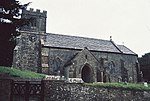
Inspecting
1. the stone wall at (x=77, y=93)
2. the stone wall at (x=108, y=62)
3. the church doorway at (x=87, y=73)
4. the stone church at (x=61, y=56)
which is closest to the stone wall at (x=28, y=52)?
the stone church at (x=61, y=56)

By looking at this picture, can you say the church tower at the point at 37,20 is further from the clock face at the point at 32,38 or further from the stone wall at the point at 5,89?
the stone wall at the point at 5,89

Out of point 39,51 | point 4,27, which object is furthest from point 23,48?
point 4,27

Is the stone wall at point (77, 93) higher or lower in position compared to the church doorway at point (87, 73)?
lower

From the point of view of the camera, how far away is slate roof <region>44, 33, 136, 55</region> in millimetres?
Result: 40625

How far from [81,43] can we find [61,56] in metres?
6.09

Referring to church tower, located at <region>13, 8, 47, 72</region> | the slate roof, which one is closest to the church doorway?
the slate roof

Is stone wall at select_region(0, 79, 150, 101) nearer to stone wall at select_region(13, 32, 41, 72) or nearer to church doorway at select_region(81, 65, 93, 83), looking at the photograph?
church doorway at select_region(81, 65, 93, 83)

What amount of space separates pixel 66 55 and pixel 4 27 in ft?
77.8

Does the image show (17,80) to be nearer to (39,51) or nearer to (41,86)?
(41,86)

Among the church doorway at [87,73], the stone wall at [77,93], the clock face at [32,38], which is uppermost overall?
the clock face at [32,38]

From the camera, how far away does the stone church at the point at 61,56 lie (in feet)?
122

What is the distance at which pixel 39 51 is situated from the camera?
3841cm

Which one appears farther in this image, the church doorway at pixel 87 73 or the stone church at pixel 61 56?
the church doorway at pixel 87 73

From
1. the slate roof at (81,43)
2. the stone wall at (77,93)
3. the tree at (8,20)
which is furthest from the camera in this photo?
the slate roof at (81,43)
